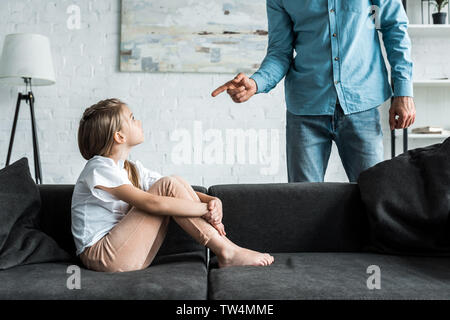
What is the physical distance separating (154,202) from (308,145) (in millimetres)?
668

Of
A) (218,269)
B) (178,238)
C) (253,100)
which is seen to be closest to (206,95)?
(253,100)

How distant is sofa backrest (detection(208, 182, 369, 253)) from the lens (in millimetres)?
1708

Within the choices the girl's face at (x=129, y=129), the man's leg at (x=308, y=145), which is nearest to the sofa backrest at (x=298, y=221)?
the man's leg at (x=308, y=145)

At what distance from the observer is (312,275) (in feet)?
4.26

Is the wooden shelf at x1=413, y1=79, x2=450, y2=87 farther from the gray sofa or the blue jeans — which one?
the gray sofa

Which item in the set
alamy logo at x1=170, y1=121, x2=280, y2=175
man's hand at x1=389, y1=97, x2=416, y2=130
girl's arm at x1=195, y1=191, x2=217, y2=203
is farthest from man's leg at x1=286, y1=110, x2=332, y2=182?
alamy logo at x1=170, y1=121, x2=280, y2=175

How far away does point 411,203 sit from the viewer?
5.27ft

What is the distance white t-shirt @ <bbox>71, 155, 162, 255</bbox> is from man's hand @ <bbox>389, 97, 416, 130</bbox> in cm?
97

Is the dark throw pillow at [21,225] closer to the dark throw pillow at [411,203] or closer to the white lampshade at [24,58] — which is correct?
the dark throw pillow at [411,203]

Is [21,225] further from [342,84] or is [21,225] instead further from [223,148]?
[223,148]

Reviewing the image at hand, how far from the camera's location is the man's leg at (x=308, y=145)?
184cm

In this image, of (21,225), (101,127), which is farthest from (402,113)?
(21,225)

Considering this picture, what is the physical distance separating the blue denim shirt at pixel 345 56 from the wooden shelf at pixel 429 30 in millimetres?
1478

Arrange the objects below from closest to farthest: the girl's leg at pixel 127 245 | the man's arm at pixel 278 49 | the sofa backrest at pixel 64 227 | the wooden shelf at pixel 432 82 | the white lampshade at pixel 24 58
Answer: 1. the girl's leg at pixel 127 245
2. the sofa backrest at pixel 64 227
3. the man's arm at pixel 278 49
4. the white lampshade at pixel 24 58
5. the wooden shelf at pixel 432 82
